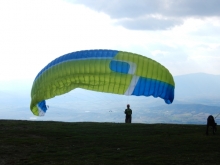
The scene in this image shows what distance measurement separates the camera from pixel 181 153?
61.8 ft

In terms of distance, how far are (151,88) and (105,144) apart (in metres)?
4.50

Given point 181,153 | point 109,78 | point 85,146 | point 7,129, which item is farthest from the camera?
point 7,129

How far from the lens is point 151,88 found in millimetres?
22797

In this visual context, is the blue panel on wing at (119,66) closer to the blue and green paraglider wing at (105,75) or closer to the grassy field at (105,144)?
the blue and green paraglider wing at (105,75)

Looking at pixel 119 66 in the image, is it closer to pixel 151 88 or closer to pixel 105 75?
pixel 105 75

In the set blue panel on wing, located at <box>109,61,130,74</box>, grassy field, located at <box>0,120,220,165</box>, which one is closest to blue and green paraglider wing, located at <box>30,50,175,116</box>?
blue panel on wing, located at <box>109,61,130,74</box>

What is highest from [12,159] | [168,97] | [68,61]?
[68,61]

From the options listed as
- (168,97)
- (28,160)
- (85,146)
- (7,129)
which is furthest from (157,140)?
(7,129)

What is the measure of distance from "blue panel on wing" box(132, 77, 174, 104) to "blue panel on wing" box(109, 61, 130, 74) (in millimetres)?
1078

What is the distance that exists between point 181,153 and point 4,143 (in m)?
10.2

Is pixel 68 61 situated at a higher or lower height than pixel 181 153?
higher

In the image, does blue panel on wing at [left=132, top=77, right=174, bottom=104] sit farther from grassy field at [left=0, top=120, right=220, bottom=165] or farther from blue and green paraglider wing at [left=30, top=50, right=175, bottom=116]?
grassy field at [left=0, top=120, right=220, bottom=165]

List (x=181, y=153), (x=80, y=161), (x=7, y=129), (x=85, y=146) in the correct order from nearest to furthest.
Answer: (x=80, y=161), (x=181, y=153), (x=85, y=146), (x=7, y=129)

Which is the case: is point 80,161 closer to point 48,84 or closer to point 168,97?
point 48,84
